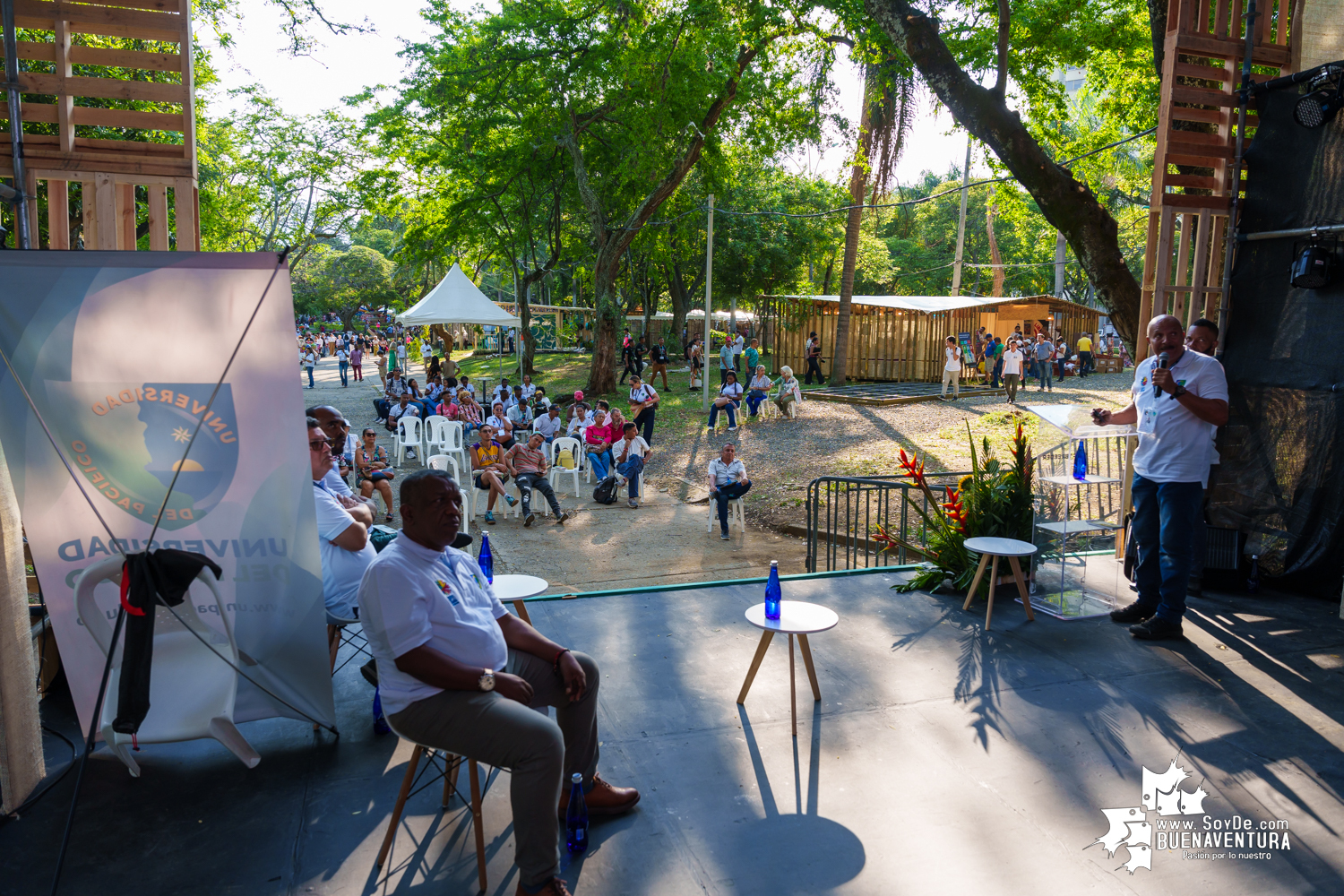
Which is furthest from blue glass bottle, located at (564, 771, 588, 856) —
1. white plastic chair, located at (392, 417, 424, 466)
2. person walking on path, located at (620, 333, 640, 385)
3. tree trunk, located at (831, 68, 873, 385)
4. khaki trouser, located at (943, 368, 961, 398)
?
person walking on path, located at (620, 333, 640, 385)

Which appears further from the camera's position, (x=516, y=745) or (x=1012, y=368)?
(x=1012, y=368)

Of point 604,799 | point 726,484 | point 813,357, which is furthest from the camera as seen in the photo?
point 813,357

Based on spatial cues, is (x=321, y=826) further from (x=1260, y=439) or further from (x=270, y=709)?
(x=1260, y=439)

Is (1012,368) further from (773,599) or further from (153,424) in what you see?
(153,424)

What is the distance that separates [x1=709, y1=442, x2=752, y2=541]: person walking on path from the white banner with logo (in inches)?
282

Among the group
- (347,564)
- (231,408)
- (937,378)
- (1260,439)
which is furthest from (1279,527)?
(937,378)

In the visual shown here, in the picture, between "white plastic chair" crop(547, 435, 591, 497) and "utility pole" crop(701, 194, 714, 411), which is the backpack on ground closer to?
"white plastic chair" crop(547, 435, 591, 497)

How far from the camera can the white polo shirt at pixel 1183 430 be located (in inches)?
190

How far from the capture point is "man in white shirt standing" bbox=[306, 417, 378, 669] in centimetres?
399

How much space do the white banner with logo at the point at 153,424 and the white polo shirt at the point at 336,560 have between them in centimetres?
47

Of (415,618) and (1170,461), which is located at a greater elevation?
(1170,461)

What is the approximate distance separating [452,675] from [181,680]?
140 cm

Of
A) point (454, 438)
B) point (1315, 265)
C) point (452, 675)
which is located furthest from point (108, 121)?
point (454, 438)

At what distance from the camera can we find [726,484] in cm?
1042
